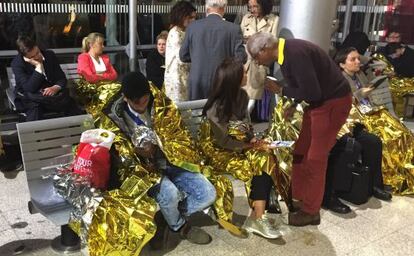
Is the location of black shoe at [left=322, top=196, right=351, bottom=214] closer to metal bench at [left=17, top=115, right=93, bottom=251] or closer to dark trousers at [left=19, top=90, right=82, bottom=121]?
metal bench at [left=17, top=115, right=93, bottom=251]

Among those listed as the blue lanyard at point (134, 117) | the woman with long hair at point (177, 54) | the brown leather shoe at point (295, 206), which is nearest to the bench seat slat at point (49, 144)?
the blue lanyard at point (134, 117)

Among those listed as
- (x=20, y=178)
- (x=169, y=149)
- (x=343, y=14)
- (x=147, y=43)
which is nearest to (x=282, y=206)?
(x=169, y=149)

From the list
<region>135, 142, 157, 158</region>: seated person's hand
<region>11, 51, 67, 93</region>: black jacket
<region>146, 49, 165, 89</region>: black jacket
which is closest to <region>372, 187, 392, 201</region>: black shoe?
<region>135, 142, 157, 158</region>: seated person's hand

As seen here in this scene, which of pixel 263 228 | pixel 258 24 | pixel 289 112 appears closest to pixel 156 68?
pixel 258 24

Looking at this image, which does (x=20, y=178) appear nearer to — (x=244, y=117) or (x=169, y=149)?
(x=169, y=149)

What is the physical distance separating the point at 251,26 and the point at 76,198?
3392mm

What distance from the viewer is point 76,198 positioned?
277 centimetres

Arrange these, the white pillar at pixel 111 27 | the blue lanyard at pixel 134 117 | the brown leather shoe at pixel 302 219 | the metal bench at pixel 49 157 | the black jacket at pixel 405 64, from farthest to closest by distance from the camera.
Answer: the black jacket at pixel 405 64 → the white pillar at pixel 111 27 → the brown leather shoe at pixel 302 219 → the blue lanyard at pixel 134 117 → the metal bench at pixel 49 157

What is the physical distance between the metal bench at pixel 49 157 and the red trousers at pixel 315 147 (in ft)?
5.25

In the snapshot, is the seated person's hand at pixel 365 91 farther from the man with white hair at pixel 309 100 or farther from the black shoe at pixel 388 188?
the man with white hair at pixel 309 100

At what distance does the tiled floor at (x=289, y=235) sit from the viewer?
3205 mm

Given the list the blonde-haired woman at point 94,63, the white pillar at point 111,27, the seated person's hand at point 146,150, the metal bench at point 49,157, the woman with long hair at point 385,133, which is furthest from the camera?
the white pillar at point 111,27

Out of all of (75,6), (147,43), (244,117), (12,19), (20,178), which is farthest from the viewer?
(147,43)

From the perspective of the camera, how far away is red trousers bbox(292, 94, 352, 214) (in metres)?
3.43
